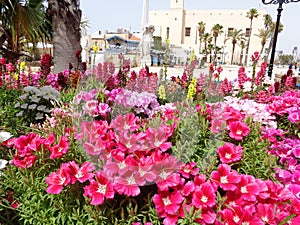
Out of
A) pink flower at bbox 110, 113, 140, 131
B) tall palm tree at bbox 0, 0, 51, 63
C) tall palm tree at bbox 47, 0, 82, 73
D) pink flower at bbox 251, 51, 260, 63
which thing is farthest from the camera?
tall palm tree at bbox 0, 0, 51, 63

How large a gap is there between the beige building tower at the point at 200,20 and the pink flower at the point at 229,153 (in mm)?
39899

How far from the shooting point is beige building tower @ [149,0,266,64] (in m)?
40.0

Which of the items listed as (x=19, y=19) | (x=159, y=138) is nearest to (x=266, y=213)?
(x=159, y=138)

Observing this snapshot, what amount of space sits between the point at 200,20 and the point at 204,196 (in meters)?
44.3

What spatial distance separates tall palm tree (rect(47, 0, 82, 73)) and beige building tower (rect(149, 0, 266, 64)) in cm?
3753

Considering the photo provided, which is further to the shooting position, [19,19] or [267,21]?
[267,21]

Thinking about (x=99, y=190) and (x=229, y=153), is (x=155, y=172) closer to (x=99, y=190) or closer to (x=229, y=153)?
(x=99, y=190)

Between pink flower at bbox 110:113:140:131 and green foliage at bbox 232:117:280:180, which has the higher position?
pink flower at bbox 110:113:140:131

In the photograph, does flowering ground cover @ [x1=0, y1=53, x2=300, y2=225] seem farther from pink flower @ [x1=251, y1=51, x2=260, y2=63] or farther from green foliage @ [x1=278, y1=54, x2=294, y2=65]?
green foliage @ [x1=278, y1=54, x2=294, y2=65]

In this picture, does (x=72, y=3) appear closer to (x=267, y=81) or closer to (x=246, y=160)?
(x=267, y=81)

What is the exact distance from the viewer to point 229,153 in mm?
1185

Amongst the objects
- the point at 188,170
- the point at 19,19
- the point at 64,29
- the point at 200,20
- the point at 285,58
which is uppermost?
the point at 200,20

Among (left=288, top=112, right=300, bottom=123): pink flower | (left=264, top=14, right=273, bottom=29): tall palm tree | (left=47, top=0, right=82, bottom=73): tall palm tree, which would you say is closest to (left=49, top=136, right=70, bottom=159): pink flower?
(left=288, top=112, right=300, bottom=123): pink flower

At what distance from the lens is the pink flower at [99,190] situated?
102 cm
